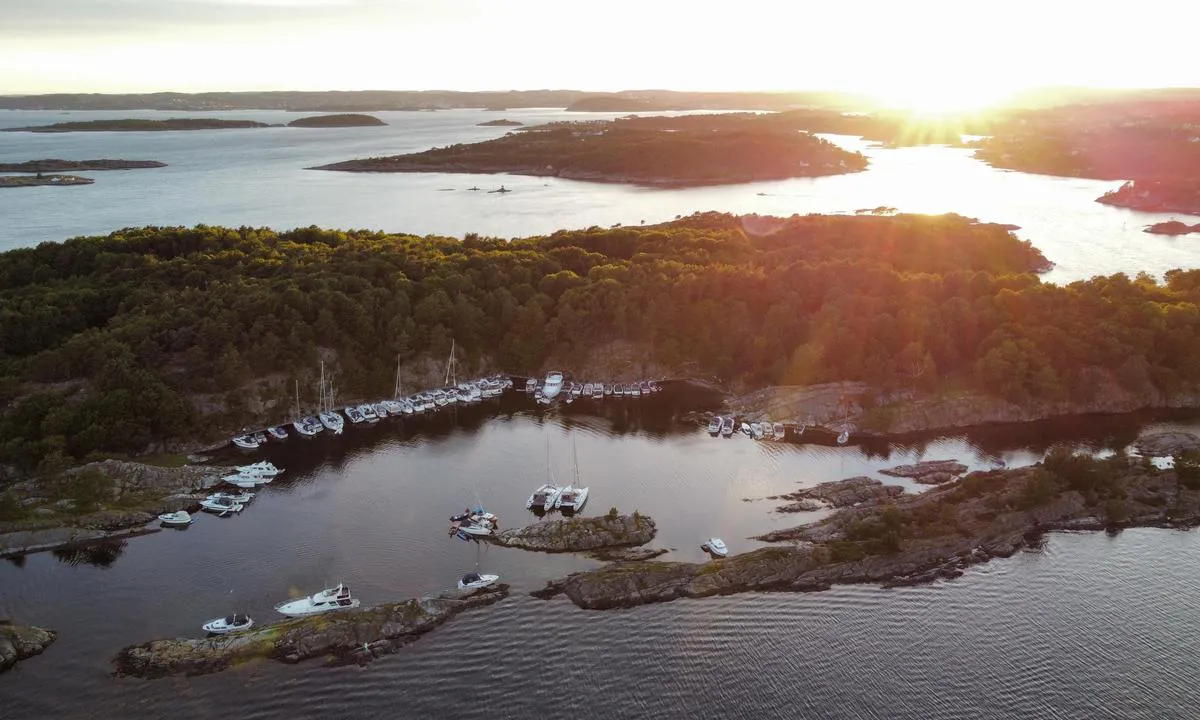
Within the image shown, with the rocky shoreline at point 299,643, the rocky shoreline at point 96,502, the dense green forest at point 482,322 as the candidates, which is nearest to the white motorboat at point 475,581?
the rocky shoreline at point 299,643

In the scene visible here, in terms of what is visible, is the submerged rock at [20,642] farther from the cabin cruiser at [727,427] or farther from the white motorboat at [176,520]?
the cabin cruiser at [727,427]

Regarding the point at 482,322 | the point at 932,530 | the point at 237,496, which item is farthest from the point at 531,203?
the point at 932,530

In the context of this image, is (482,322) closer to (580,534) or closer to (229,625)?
(580,534)

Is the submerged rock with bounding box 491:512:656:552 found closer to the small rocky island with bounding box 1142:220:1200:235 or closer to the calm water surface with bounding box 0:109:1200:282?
the calm water surface with bounding box 0:109:1200:282

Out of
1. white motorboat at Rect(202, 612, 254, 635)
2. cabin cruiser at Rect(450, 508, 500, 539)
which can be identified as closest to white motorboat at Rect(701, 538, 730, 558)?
cabin cruiser at Rect(450, 508, 500, 539)

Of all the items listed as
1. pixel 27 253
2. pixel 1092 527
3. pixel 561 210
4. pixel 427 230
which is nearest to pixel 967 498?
pixel 1092 527

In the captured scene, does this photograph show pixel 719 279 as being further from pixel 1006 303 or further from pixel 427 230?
pixel 427 230
